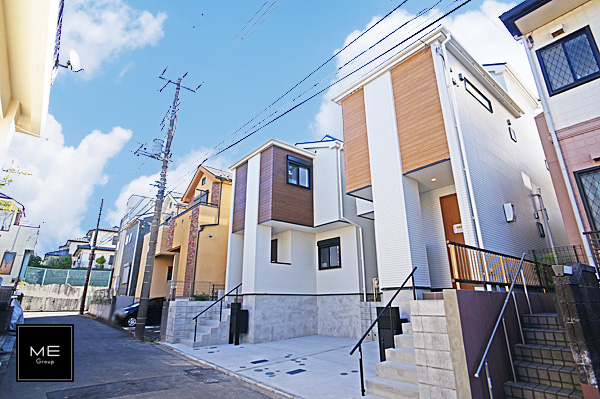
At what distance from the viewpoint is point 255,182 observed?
1252 cm

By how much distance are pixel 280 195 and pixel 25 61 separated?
9477 mm

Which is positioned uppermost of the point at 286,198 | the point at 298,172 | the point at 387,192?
the point at 298,172

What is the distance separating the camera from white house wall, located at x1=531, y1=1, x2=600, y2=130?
6504 mm

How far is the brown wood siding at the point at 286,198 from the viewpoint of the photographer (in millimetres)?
11664

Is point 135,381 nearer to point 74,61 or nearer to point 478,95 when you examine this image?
point 74,61

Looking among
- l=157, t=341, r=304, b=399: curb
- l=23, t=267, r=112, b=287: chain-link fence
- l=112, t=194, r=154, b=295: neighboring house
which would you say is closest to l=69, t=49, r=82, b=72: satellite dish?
l=157, t=341, r=304, b=399: curb

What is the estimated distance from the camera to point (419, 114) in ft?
26.1

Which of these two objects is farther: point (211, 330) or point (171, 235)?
point (171, 235)

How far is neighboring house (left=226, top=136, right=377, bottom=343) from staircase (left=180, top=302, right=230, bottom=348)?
78 centimetres

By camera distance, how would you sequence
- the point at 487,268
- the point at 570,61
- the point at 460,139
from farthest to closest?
the point at 460,139
the point at 570,61
the point at 487,268

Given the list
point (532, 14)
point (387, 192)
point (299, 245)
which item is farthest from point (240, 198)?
point (532, 14)

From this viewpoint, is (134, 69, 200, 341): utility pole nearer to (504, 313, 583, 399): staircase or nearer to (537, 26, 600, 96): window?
(504, 313, 583, 399): staircase

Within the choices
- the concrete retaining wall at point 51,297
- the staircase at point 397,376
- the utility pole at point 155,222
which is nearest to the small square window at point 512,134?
the staircase at point 397,376

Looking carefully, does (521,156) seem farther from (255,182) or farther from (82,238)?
(82,238)
